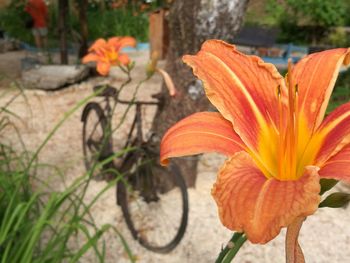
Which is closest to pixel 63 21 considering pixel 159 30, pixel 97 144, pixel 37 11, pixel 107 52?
pixel 37 11

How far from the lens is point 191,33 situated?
296cm

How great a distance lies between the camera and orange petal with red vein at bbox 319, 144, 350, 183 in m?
0.56

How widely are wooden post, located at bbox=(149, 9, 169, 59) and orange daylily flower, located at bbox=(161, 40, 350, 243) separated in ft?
25.2

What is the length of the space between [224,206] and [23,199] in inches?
73.2

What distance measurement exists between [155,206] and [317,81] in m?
2.66

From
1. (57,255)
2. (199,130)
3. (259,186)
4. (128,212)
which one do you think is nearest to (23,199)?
(57,255)

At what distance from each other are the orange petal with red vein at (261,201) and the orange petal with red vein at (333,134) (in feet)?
0.39

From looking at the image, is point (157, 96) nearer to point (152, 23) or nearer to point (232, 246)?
point (232, 246)

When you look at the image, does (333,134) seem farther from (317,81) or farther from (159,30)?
(159,30)

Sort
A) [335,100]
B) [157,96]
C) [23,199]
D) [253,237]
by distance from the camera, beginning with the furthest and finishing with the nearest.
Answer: [335,100] < [157,96] < [23,199] < [253,237]

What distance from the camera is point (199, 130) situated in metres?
0.68

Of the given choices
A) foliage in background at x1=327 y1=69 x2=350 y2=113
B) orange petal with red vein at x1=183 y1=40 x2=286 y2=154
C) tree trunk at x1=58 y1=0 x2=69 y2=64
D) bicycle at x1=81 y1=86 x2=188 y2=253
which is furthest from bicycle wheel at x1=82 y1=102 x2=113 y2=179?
tree trunk at x1=58 y1=0 x2=69 y2=64

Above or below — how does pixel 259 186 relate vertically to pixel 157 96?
above

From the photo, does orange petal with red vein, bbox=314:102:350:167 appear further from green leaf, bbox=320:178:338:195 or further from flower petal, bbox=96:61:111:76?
flower petal, bbox=96:61:111:76
